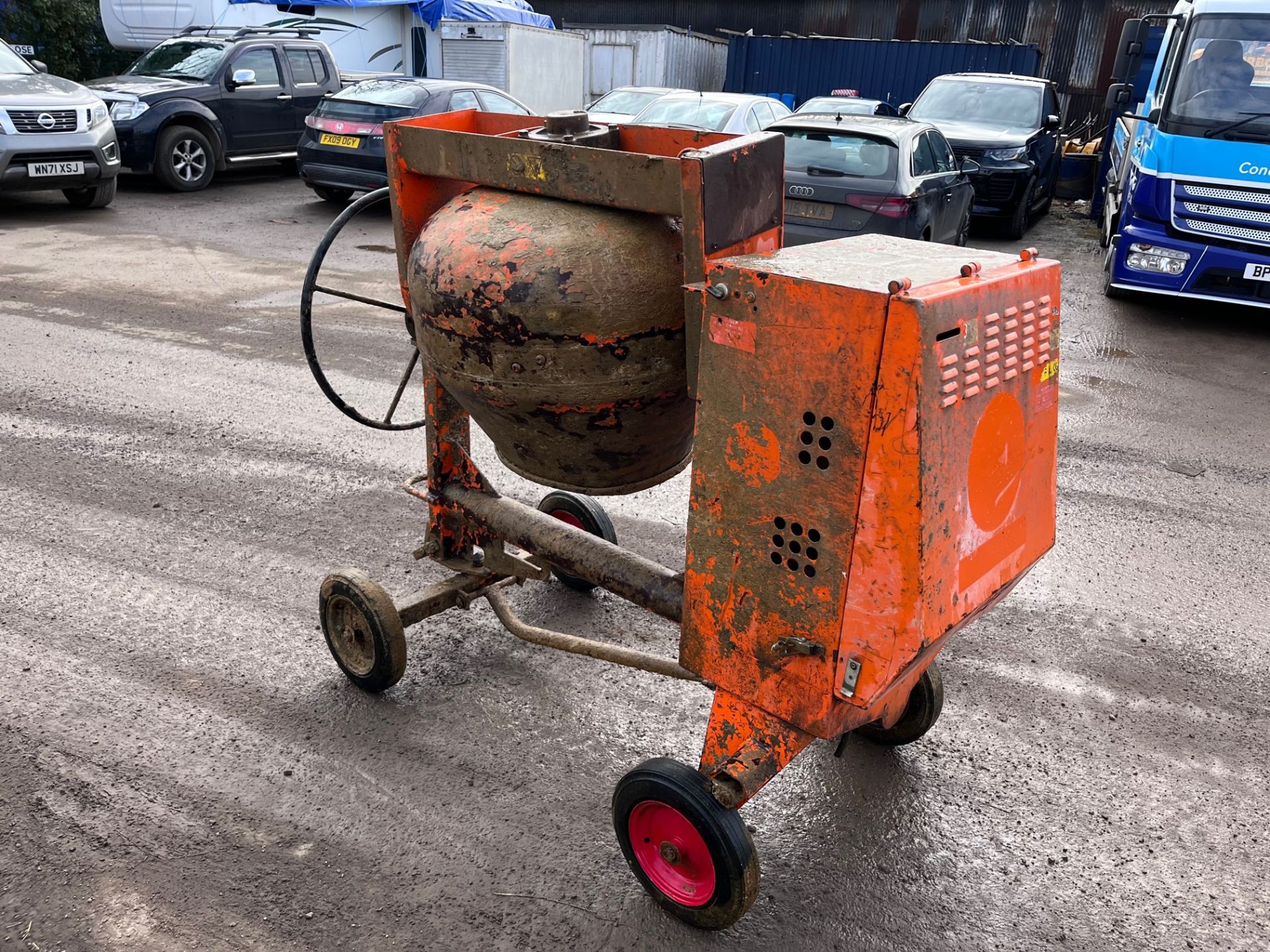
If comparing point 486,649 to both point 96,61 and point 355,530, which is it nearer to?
point 355,530

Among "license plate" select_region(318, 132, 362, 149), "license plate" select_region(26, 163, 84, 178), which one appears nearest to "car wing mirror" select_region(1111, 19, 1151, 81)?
"license plate" select_region(318, 132, 362, 149)

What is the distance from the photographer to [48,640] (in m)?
3.89

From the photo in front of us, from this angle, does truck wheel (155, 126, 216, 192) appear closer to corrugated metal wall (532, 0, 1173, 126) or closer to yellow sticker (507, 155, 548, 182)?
yellow sticker (507, 155, 548, 182)

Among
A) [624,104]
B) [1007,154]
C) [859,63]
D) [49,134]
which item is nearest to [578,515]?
[49,134]

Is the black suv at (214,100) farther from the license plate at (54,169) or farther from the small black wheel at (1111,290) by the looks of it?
the small black wheel at (1111,290)

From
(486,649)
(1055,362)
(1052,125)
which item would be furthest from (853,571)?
(1052,125)

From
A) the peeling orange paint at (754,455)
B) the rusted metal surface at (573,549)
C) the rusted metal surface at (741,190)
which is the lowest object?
the rusted metal surface at (573,549)

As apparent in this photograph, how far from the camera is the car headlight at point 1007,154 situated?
1191 cm

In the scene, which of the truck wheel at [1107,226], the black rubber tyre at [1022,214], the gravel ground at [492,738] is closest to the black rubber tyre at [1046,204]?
the truck wheel at [1107,226]

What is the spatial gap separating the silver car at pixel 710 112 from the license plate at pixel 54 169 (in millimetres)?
6033

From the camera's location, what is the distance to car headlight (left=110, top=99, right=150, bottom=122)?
12.1 metres

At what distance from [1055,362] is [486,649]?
240cm

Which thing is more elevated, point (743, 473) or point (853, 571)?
point (743, 473)

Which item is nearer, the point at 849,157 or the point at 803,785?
the point at 803,785
